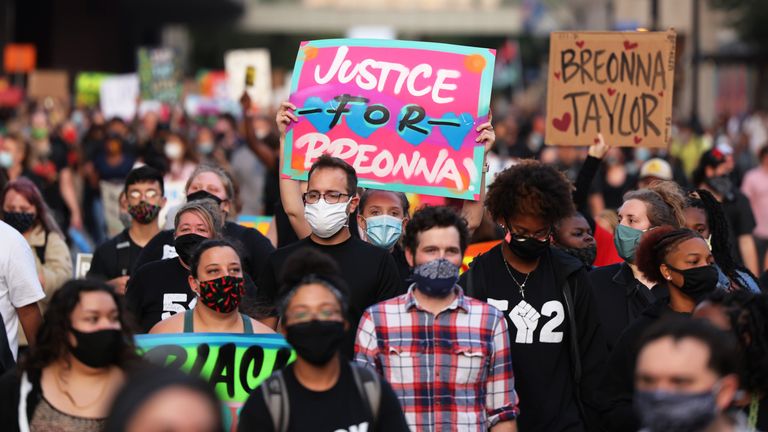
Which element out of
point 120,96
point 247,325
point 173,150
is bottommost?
point 247,325

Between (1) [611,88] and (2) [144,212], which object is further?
(1) [611,88]

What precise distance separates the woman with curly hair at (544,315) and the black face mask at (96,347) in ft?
5.83

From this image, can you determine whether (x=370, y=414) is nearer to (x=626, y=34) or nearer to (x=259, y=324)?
(x=259, y=324)

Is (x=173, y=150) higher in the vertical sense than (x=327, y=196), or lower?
higher

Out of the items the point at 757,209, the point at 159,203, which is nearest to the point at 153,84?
the point at 757,209

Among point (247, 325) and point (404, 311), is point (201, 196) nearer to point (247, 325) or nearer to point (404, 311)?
point (247, 325)

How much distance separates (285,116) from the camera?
796cm

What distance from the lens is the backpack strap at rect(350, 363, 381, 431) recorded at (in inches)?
195

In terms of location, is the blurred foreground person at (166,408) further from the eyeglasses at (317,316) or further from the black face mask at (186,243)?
the black face mask at (186,243)

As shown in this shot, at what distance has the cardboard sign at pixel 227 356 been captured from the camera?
6013 millimetres

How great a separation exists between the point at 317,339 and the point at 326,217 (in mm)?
1815

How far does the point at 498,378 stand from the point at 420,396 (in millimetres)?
319

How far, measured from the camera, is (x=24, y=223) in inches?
360

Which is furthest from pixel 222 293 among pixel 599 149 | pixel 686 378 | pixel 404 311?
pixel 599 149
